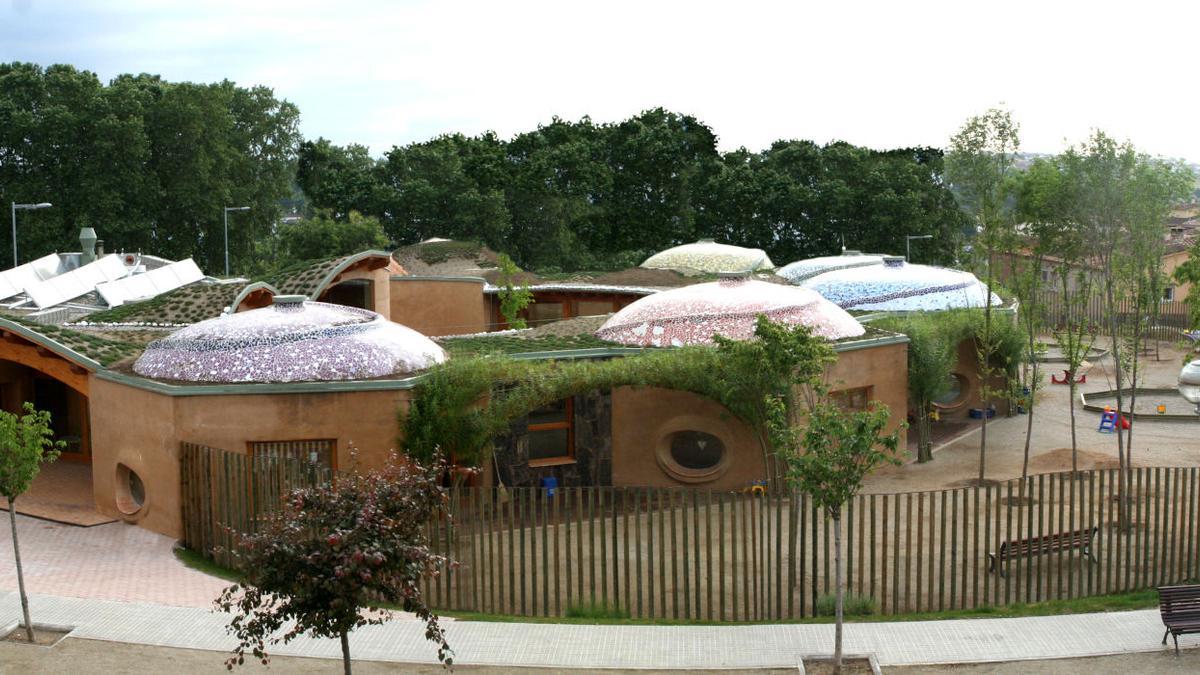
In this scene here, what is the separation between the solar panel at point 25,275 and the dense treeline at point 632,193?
17.0 meters

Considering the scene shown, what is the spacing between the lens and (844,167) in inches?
2389

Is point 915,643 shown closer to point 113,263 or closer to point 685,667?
point 685,667

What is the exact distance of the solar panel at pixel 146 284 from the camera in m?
34.2

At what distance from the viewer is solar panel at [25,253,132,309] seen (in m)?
33.7

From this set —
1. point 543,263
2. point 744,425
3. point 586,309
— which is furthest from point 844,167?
point 744,425

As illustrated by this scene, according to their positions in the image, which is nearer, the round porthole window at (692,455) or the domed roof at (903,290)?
the round porthole window at (692,455)

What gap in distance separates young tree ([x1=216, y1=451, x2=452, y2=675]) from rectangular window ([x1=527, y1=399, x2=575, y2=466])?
11.4 m

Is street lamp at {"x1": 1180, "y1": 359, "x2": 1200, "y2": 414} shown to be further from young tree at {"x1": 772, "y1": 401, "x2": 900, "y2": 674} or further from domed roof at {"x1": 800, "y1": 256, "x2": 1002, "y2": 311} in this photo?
young tree at {"x1": 772, "y1": 401, "x2": 900, "y2": 674}

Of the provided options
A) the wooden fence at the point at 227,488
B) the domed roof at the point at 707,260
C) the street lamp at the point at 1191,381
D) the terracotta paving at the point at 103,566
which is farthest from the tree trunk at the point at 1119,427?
the domed roof at the point at 707,260

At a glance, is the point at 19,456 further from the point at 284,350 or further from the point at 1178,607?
the point at 1178,607

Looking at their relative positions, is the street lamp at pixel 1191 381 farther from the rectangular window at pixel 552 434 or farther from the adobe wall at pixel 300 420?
the adobe wall at pixel 300 420

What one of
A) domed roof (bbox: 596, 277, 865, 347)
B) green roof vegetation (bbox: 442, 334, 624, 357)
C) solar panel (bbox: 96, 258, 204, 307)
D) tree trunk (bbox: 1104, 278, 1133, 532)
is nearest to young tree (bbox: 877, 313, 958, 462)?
domed roof (bbox: 596, 277, 865, 347)

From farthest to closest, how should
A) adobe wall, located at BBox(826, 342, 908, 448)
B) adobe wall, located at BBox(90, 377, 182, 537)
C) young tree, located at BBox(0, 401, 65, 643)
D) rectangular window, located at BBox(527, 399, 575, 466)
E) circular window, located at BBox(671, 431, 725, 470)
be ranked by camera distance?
1. adobe wall, located at BBox(826, 342, 908, 448)
2. circular window, located at BBox(671, 431, 725, 470)
3. rectangular window, located at BBox(527, 399, 575, 466)
4. adobe wall, located at BBox(90, 377, 182, 537)
5. young tree, located at BBox(0, 401, 65, 643)

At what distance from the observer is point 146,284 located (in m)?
35.5
